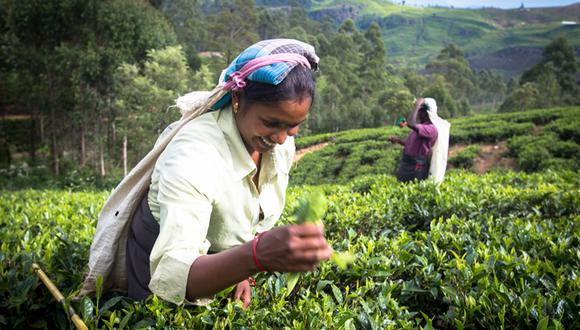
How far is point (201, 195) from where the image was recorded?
1334mm

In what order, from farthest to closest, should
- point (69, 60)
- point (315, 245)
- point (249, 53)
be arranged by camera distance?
1. point (69, 60)
2. point (249, 53)
3. point (315, 245)

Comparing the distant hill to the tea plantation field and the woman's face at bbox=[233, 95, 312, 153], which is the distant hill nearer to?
the tea plantation field

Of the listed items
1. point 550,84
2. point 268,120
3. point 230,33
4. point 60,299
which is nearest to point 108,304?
point 60,299

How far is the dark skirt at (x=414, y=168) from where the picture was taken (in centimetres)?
620

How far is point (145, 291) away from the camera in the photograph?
1674mm

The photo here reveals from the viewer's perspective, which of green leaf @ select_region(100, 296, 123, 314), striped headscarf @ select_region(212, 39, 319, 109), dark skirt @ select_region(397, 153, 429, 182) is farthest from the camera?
dark skirt @ select_region(397, 153, 429, 182)

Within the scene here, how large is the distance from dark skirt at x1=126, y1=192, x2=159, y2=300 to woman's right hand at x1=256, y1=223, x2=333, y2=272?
628 millimetres

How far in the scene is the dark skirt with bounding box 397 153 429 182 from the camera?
620cm

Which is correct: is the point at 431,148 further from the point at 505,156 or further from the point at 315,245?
the point at 505,156

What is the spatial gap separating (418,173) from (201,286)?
Answer: 546cm

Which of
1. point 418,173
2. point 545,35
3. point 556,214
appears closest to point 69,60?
point 418,173

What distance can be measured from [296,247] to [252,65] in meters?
0.73

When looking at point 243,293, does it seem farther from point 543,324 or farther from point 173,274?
point 543,324

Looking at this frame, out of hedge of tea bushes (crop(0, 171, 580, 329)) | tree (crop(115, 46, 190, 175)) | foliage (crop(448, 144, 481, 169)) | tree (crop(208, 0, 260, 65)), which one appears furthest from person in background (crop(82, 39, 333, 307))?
tree (crop(208, 0, 260, 65))
